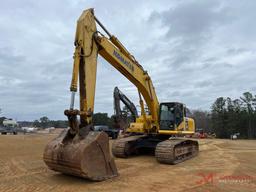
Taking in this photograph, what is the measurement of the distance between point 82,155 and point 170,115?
706 cm

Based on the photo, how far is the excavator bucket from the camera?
8.52 m

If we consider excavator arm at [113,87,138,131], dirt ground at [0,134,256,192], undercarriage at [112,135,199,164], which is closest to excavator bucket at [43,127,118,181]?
dirt ground at [0,134,256,192]

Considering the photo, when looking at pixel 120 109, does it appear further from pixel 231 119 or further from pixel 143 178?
pixel 231 119

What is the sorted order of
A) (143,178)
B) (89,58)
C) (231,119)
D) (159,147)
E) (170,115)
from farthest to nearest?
(231,119)
(170,115)
(159,147)
(89,58)
(143,178)

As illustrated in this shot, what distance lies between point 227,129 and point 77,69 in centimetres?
5990

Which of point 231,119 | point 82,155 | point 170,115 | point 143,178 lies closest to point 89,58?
point 82,155

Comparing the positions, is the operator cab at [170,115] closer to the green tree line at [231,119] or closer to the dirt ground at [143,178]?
the dirt ground at [143,178]

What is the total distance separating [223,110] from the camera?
226 ft

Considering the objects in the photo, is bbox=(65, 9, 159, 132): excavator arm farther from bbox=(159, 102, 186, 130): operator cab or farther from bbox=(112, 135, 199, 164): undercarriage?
bbox=(112, 135, 199, 164): undercarriage

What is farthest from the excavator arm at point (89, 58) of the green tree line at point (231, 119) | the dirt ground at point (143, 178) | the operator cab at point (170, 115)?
the green tree line at point (231, 119)

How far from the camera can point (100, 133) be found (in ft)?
30.0

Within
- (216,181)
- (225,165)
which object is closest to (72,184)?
(216,181)

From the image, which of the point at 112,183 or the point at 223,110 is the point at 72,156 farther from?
the point at 223,110

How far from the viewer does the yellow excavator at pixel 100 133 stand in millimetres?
8781
